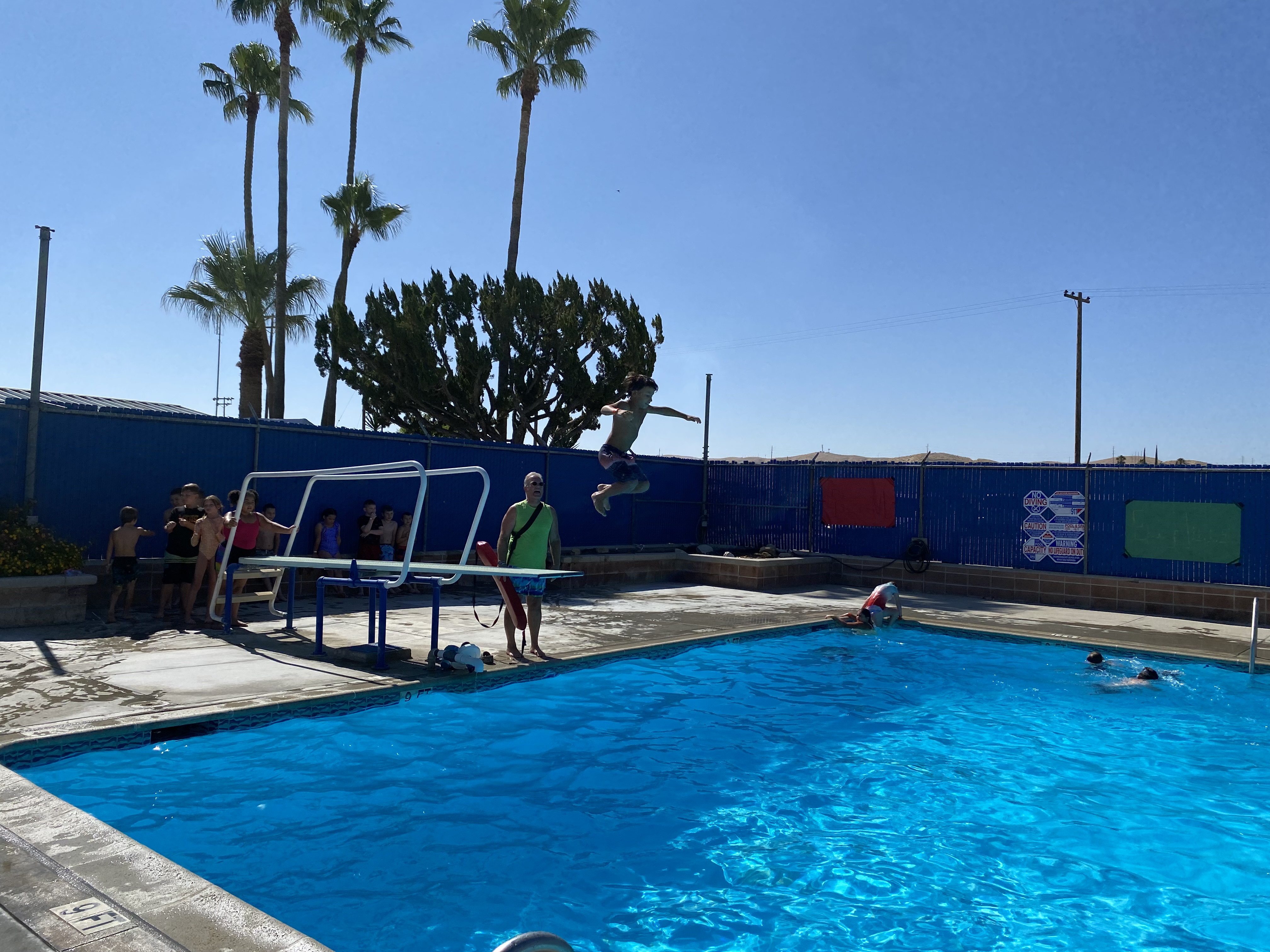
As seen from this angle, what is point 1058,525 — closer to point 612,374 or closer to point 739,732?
point 739,732

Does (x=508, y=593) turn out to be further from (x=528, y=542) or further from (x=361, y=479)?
(x=361, y=479)

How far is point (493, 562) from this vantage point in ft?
30.2

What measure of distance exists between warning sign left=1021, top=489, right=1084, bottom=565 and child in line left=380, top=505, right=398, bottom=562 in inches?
428

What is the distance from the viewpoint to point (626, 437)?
8.37 m

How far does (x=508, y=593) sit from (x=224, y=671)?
267cm

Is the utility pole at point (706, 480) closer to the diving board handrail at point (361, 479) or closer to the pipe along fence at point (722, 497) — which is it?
the pipe along fence at point (722, 497)

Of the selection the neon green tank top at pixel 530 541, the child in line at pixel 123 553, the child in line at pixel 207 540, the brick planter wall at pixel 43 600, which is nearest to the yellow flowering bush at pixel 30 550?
the brick planter wall at pixel 43 600

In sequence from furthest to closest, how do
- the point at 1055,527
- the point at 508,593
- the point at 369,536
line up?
the point at 1055,527 < the point at 369,536 < the point at 508,593

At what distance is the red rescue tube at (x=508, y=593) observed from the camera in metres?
8.90

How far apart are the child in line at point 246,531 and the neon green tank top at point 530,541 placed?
2.72m

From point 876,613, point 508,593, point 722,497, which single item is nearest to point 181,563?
point 508,593

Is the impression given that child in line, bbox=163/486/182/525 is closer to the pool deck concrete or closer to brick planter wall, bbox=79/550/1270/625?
brick planter wall, bbox=79/550/1270/625

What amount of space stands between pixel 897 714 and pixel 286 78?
2533 cm

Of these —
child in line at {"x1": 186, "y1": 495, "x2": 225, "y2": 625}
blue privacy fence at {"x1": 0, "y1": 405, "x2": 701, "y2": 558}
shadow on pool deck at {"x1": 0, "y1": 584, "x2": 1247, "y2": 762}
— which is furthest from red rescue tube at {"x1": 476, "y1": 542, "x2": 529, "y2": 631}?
blue privacy fence at {"x1": 0, "y1": 405, "x2": 701, "y2": 558}
